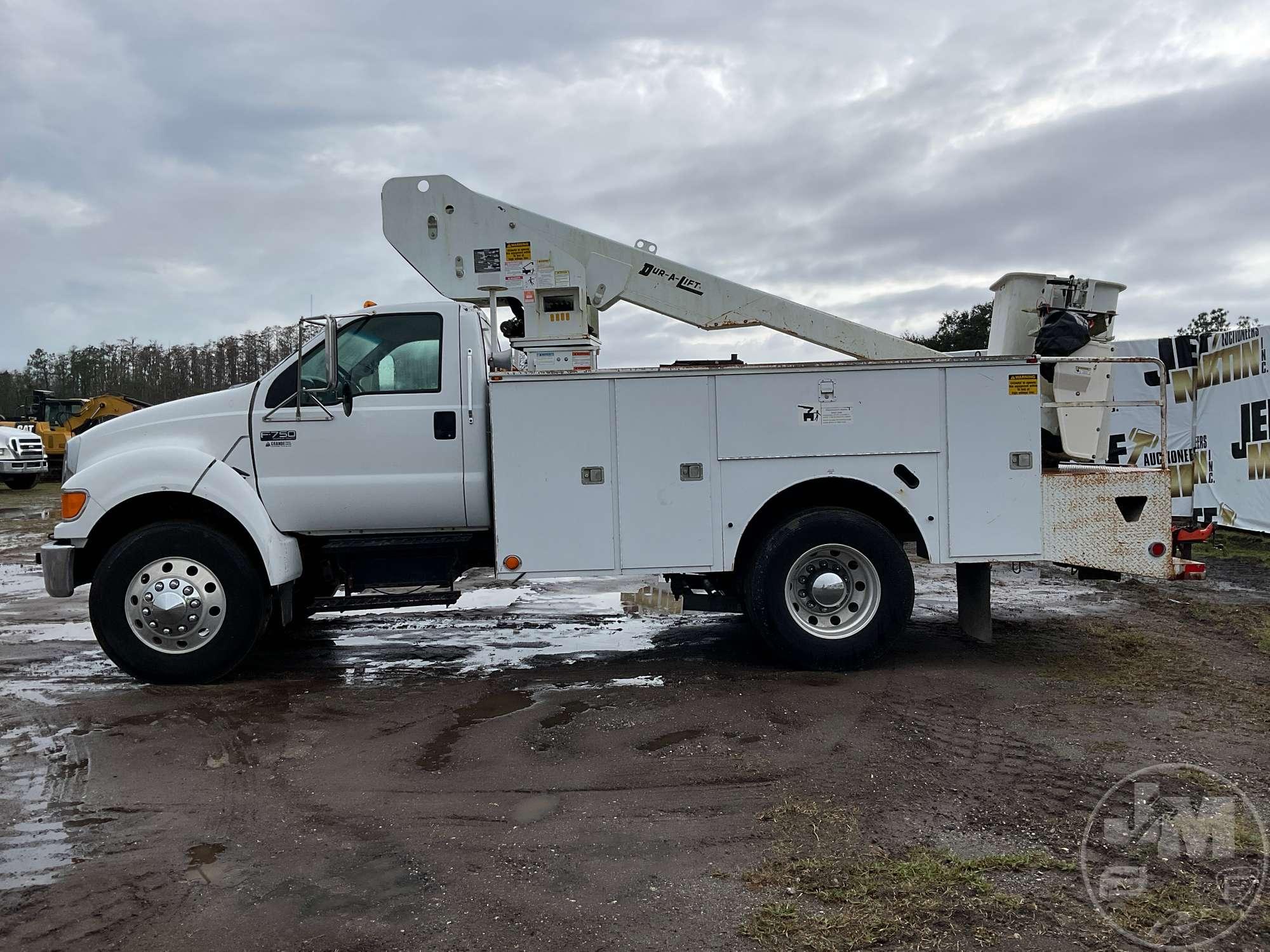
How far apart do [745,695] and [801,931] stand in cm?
276

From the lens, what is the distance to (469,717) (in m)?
5.54

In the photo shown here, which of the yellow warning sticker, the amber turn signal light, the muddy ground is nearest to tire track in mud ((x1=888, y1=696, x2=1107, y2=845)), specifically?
the muddy ground

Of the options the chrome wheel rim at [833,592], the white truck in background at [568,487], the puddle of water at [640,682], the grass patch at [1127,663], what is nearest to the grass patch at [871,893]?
the puddle of water at [640,682]

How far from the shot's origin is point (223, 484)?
20.2 feet

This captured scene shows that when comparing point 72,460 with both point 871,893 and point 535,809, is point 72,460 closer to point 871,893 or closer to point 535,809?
point 535,809

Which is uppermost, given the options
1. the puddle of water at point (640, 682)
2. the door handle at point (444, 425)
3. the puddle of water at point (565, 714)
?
the door handle at point (444, 425)

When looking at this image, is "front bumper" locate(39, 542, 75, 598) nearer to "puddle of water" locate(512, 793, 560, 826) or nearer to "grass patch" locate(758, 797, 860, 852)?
"puddle of water" locate(512, 793, 560, 826)

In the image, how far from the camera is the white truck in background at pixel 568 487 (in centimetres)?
617

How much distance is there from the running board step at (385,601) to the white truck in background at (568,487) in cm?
4

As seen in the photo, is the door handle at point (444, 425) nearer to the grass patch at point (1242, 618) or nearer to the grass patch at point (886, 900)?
the grass patch at point (886, 900)

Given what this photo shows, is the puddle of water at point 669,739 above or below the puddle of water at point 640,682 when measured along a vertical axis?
below

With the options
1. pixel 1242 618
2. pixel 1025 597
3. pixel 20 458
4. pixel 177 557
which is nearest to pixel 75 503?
pixel 177 557

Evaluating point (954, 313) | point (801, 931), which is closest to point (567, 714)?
point (801, 931)

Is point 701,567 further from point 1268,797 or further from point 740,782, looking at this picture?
point 1268,797
